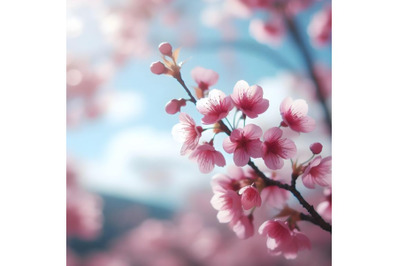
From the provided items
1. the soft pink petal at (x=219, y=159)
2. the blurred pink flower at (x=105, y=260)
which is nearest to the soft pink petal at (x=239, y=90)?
the soft pink petal at (x=219, y=159)

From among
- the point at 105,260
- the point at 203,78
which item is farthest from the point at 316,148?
the point at 105,260

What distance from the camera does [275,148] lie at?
64 cm

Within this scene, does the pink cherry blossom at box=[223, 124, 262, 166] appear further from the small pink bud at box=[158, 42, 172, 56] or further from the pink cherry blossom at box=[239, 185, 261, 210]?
the small pink bud at box=[158, 42, 172, 56]

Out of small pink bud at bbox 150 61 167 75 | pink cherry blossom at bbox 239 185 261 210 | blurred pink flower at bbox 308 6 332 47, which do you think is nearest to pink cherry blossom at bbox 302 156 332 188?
pink cherry blossom at bbox 239 185 261 210

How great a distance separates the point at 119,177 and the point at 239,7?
23.6 inches

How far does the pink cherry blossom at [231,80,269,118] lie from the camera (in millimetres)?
631

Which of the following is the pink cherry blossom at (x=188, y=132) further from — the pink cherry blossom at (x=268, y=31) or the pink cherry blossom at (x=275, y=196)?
the pink cherry blossom at (x=268, y=31)

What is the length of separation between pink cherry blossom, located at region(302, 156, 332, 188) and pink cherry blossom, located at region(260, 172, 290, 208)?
8cm

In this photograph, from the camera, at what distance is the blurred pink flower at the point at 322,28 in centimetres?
100

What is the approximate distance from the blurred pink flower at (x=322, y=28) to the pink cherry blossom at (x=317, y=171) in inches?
19.2

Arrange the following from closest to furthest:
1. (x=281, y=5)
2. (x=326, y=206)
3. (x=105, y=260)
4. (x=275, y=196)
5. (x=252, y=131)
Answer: (x=252, y=131) < (x=275, y=196) < (x=326, y=206) < (x=281, y=5) < (x=105, y=260)

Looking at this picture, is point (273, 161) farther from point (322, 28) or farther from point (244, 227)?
point (322, 28)

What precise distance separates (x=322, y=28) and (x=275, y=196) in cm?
53

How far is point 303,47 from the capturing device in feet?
3.38
